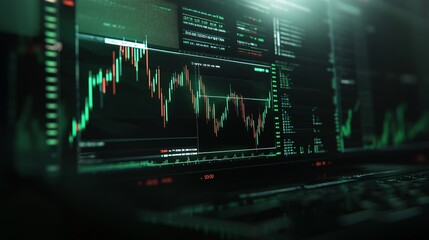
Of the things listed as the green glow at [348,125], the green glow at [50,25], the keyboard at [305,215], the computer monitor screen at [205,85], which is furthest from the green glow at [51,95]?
the green glow at [348,125]

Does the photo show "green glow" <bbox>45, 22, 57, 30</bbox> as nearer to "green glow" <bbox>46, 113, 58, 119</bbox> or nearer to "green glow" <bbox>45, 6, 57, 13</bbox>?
"green glow" <bbox>45, 6, 57, 13</bbox>

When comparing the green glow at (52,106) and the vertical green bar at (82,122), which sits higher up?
the green glow at (52,106)

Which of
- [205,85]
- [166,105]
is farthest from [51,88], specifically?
[205,85]

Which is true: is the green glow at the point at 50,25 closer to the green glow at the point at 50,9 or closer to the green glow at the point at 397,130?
the green glow at the point at 50,9

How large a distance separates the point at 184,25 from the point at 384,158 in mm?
1041

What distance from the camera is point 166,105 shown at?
0.78 m

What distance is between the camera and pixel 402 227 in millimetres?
527

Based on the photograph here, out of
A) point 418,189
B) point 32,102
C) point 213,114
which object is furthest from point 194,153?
point 418,189

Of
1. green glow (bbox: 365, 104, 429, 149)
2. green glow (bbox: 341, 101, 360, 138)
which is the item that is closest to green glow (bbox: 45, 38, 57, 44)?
green glow (bbox: 341, 101, 360, 138)

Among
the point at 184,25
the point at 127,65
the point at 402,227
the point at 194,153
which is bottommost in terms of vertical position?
the point at 402,227

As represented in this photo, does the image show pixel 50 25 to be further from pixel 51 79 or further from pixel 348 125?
pixel 348 125

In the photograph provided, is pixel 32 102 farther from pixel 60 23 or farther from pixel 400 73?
pixel 400 73

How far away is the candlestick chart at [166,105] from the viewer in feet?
2.17

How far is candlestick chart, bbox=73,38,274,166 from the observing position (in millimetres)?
660
